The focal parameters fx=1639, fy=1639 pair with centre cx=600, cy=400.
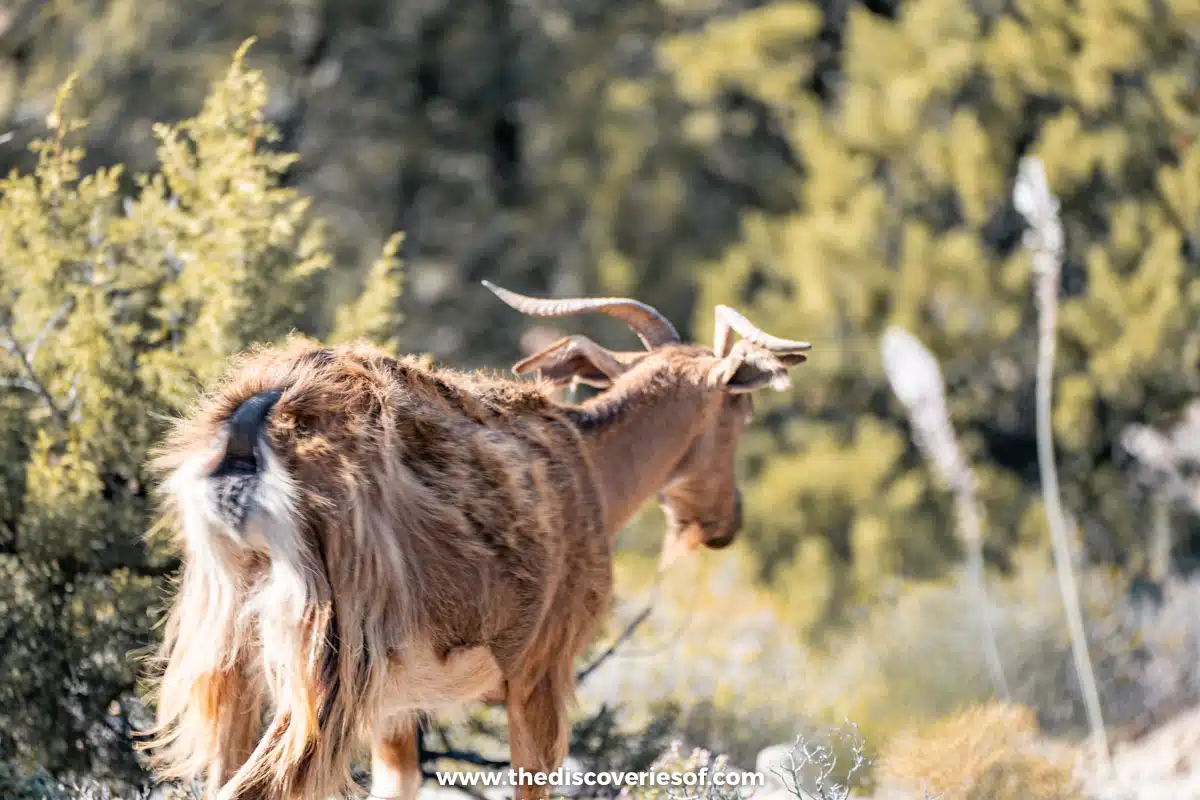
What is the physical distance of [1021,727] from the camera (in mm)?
7570

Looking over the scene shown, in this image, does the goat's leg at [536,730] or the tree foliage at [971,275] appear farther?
the tree foliage at [971,275]

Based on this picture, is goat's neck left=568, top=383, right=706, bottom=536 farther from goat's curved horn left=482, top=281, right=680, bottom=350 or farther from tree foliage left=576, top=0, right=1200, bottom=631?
tree foliage left=576, top=0, right=1200, bottom=631

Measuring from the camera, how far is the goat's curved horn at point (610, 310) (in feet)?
22.7

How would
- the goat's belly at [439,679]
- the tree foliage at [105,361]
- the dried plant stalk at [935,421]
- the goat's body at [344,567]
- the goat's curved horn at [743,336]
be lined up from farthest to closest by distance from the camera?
the dried plant stalk at [935,421] → the goat's curved horn at [743,336] → the tree foliage at [105,361] → the goat's belly at [439,679] → the goat's body at [344,567]

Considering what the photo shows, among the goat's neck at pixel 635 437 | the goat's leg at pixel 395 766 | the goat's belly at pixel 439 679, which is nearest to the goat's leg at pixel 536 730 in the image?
the goat's belly at pixel 439 679

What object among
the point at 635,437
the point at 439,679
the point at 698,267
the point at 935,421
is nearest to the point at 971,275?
the point at 698,267

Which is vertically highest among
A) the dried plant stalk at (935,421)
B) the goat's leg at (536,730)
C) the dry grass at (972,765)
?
the goat's leg at (536,730)

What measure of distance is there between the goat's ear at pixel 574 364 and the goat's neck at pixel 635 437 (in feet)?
0.73

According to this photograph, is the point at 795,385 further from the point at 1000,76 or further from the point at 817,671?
the point at 817,671

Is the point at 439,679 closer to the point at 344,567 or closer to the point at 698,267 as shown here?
the point at 344,567

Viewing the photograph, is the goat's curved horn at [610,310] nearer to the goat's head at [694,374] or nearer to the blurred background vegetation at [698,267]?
the goat's head at [694,374]

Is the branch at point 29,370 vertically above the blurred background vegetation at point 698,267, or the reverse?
the branch at point 29,370

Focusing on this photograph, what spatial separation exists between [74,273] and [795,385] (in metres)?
11.5

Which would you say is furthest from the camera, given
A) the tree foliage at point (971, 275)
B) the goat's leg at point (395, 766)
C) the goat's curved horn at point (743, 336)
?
the tree foliage at point (971, 275)
